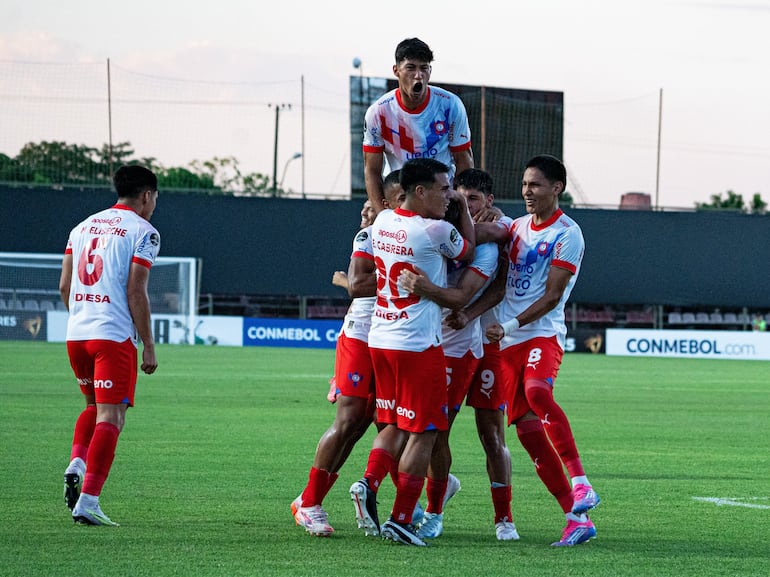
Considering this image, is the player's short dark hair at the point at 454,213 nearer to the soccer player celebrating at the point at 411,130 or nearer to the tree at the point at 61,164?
the soccer player celebrating at the point at 411,130

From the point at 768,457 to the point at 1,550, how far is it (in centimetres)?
804

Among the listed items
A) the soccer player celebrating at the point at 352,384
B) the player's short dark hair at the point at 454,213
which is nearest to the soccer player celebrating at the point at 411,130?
the soccer player celebrating at the point at 352,384

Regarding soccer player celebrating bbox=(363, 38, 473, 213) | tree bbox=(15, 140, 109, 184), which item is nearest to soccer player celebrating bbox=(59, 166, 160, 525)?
soccer player celebrating bbox=(363, 38, 473, 213)

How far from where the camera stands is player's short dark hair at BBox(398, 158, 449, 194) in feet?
22.7

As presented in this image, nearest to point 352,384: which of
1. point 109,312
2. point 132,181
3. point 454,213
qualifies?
point 454,213

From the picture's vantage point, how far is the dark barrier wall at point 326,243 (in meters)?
42.2

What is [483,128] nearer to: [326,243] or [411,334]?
[326,243]

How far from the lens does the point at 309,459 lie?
428 inches

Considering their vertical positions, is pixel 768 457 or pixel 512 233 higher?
pixel 512 233

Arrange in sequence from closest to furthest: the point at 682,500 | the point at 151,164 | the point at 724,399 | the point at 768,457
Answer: the point at 682,500
the point at 768,457
the point at 724,399
the point at 151,164

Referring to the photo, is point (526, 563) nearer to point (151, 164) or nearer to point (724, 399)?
point (724, 399)

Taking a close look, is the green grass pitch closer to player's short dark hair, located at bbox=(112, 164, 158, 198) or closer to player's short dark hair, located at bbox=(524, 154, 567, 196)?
player's short dark hair, located at bbox=(112, 164, 158, 198)

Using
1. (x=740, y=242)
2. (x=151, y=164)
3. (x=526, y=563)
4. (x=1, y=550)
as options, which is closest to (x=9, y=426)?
(x=1, y=550)

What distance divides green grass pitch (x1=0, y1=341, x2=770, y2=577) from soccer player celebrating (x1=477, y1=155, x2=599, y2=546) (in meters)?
0.68
